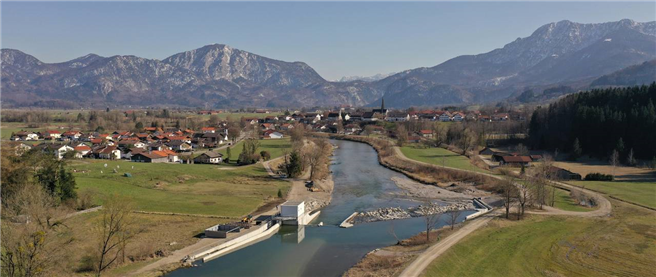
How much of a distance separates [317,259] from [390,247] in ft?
16.7

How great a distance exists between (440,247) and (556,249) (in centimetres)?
731

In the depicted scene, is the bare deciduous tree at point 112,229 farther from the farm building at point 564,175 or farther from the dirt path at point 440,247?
the farm building at point 564,175

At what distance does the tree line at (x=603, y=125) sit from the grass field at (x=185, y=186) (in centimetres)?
5436

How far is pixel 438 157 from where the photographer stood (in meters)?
72.2

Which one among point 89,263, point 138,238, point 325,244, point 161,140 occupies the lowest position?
point 325,244

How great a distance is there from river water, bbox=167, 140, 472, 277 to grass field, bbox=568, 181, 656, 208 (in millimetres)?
15962

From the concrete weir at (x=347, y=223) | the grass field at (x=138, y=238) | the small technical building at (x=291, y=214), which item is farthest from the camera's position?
the small technical building at (x=291, y=214)

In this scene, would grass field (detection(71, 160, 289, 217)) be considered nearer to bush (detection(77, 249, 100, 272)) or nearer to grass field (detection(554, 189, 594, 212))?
bush (detection(77, 249, 100, 272))

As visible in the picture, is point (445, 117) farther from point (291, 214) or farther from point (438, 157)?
point (291, 214)

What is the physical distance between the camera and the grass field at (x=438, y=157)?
62656mm

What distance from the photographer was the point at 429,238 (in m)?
29.8

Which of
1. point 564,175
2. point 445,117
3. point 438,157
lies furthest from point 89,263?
point 445,117

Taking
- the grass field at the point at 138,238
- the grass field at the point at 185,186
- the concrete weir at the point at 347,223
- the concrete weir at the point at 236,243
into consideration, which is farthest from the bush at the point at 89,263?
the concrete weir at the point at 347,223

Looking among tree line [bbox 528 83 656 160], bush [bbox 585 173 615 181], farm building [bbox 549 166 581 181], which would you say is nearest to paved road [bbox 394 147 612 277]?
farm building [bbox 549 166 581 181]
